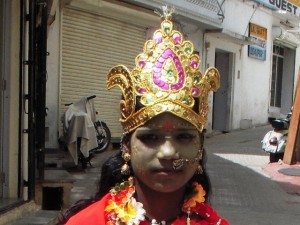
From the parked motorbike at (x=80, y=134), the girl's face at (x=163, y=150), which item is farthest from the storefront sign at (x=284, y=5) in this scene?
the girl's face at (x=163, y=150)

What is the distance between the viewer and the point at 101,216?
74.8 inches

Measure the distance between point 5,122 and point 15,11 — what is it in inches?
44.6

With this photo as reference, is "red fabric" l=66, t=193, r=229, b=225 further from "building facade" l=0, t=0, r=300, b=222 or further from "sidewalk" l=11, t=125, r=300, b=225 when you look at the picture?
"sidewalk" l=11, t=125, r=300, b=225

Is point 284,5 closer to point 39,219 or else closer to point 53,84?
point 53,84

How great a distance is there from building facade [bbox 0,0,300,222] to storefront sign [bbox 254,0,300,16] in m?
0.04

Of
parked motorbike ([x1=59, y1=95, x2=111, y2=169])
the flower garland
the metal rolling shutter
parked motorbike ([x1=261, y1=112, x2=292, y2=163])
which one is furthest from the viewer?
parked motorbike ([x1=261, y1=112, x2=292, y2=163])

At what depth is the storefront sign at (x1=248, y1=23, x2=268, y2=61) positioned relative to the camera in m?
17.8

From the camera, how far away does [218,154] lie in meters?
11.8

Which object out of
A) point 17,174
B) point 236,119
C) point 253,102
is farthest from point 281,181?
point 253,102

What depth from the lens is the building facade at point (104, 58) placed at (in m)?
5.42

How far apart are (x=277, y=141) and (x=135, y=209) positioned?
919cm

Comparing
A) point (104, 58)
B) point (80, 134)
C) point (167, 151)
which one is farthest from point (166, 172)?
point (104, 58)

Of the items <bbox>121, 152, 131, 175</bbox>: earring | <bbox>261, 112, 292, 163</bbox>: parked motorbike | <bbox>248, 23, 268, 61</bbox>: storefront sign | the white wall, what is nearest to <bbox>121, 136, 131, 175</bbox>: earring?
<bbox>121, 152, 131, 175</bbox>: earring

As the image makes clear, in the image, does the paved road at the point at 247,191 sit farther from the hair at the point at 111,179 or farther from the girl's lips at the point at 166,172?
the girl's lips at the point at 166,172
